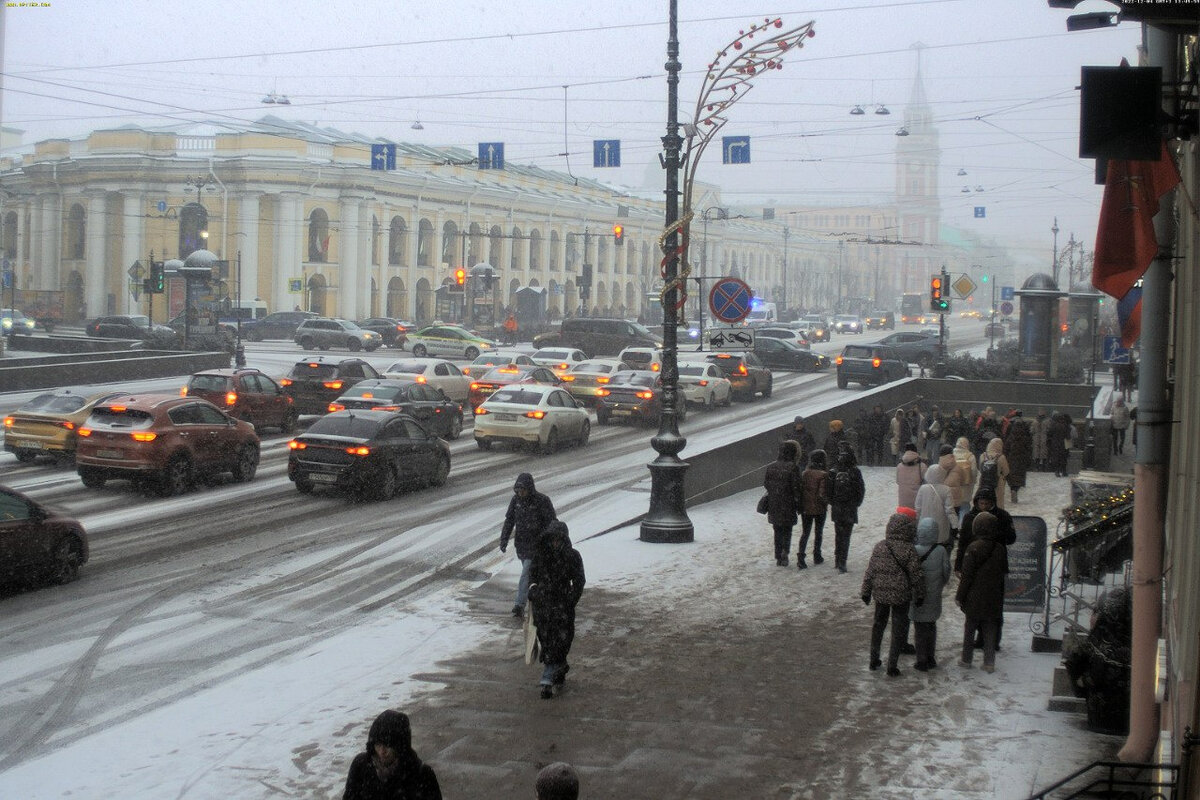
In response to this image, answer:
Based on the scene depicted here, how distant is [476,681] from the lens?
10.6m

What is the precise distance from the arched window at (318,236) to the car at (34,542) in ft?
215

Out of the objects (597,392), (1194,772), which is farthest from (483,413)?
(1194,772)

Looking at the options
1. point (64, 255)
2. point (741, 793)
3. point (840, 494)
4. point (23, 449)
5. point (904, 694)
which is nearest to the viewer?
point (741, 793)

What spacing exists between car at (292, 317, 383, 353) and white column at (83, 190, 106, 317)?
938 inches

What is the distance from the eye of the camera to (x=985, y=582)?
436 inches

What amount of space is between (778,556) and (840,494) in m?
1.13

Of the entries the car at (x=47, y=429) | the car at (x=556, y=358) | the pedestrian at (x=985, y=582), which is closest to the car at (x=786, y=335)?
the car at (x=556, y=358)

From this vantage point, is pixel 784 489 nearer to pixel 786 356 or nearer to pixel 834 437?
pixel 834 437

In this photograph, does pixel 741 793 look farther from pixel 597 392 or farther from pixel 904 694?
pixel 597 392

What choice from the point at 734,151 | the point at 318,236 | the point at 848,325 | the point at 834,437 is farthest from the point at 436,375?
the point at 848,325

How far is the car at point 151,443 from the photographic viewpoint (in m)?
19.7

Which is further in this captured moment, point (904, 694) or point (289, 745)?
point (904, 694)

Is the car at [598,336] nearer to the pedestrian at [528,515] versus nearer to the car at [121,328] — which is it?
the car at [121,328]

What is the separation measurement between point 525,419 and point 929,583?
16.8 metres
